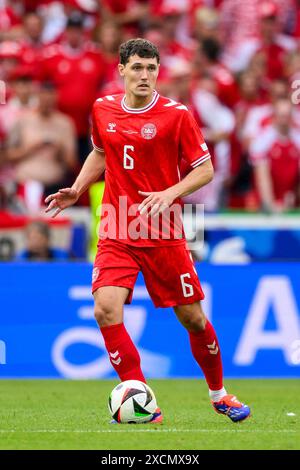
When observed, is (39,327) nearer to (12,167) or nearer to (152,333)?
(152,333)

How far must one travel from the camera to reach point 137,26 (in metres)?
16.8

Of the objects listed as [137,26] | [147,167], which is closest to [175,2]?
[137,26]

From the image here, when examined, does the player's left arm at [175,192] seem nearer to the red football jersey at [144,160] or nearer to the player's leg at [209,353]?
the red football jersey at [144,160]

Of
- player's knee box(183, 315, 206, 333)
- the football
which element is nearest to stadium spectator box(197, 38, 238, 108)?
player's knee box(183, 315, 206, 333)

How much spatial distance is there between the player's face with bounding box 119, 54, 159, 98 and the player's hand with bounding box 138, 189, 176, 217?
0.78 m

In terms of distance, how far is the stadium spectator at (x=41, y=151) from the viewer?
14914 mm

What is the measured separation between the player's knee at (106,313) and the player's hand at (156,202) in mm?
695

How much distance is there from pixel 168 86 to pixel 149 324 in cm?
326

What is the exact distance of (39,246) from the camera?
1345cm

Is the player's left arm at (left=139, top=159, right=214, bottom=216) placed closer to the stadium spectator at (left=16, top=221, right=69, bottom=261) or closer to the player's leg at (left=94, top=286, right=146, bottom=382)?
the player's leg at (left=94, top=286, right=146, bottom=382)

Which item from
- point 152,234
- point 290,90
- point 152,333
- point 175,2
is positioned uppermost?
point 175,2

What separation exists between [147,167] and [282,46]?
30.4 feet

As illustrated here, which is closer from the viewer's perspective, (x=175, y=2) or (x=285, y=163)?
(x=285, y=163)
